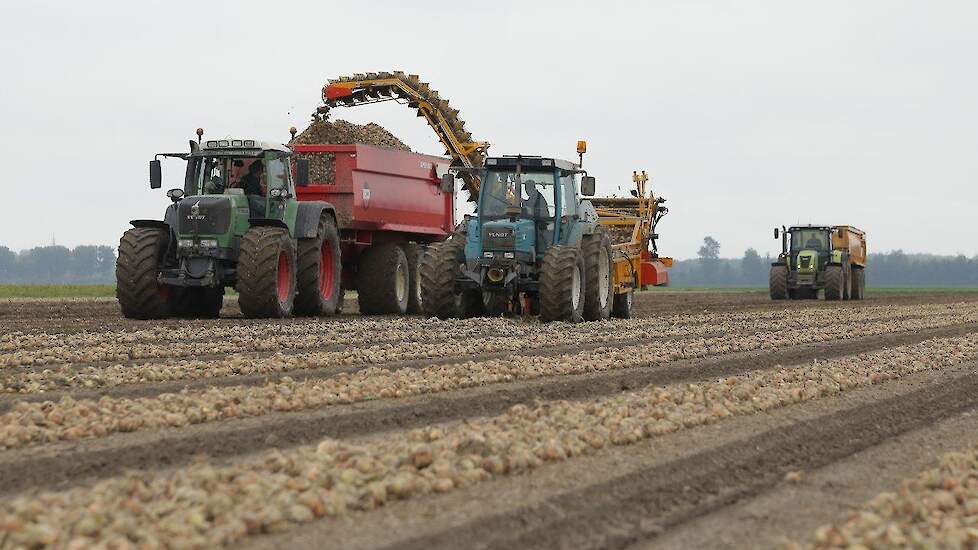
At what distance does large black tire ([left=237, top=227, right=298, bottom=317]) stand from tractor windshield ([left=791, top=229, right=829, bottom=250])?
2281 centimetres

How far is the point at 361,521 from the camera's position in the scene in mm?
5012

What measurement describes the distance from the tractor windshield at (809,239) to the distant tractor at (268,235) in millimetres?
19127

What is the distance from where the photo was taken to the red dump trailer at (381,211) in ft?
63.0

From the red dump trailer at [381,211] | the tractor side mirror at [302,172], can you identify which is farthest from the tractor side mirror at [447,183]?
the tractor side mirror at [302,172]

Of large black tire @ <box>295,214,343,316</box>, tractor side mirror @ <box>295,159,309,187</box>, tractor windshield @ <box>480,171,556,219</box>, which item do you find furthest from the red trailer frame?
tractor windshield @ <box>480,171,556,219</box>

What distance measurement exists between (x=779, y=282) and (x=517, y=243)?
19625mm

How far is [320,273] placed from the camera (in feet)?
59.6

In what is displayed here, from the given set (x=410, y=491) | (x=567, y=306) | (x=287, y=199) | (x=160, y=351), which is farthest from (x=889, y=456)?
(x=287, y=199)

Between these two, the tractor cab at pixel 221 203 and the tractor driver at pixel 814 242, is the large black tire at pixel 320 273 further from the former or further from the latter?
the tractor driver at pixel 814 242

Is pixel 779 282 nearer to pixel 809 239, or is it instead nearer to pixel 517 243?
pixel 809 239

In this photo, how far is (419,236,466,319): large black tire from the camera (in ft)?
57.8

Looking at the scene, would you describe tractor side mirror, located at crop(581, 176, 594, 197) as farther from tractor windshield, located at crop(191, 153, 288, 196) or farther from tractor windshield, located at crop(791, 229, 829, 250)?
tractor windshield, located at crop(791, 229, 829, 250)

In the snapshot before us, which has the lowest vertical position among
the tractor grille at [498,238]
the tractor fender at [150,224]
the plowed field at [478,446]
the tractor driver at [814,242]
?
the plowed field at [478,446]

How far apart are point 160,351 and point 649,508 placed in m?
7.58
